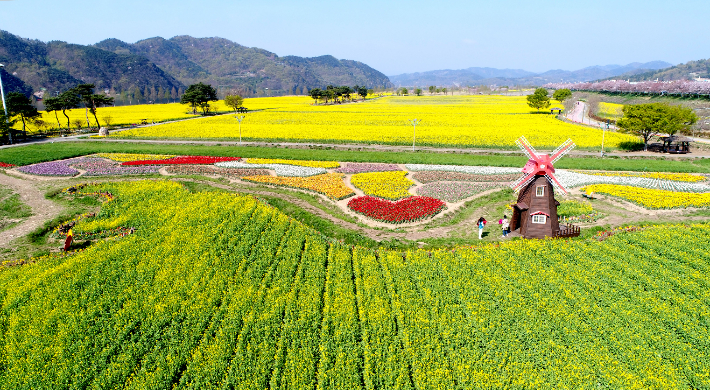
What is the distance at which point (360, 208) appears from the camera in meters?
29.0

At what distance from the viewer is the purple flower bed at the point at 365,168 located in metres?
41.7

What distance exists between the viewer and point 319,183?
36.2 meters

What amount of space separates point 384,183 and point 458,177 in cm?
819

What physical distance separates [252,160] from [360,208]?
74.0 feet

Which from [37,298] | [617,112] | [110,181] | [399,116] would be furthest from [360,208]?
[617,112]

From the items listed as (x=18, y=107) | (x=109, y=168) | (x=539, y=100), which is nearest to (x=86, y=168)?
(x=109, y=168)

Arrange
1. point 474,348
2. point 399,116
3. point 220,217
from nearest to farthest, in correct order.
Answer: point 474,348, point 220,217, point 399,116

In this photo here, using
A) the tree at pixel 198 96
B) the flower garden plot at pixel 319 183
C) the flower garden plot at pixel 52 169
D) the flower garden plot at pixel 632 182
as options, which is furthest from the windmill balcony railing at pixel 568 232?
the tree at pixel 198 96

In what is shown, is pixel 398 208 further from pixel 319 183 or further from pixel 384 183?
pixel 319 183

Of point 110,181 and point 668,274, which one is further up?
point 110,181

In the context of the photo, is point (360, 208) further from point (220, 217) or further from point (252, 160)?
point (252, 160)

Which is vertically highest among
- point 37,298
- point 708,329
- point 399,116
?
point 399,116

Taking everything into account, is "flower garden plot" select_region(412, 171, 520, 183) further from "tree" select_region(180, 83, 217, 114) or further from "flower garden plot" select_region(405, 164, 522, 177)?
"tree" select_region(180, 83, 217, 114)

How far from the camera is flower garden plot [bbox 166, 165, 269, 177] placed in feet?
134
